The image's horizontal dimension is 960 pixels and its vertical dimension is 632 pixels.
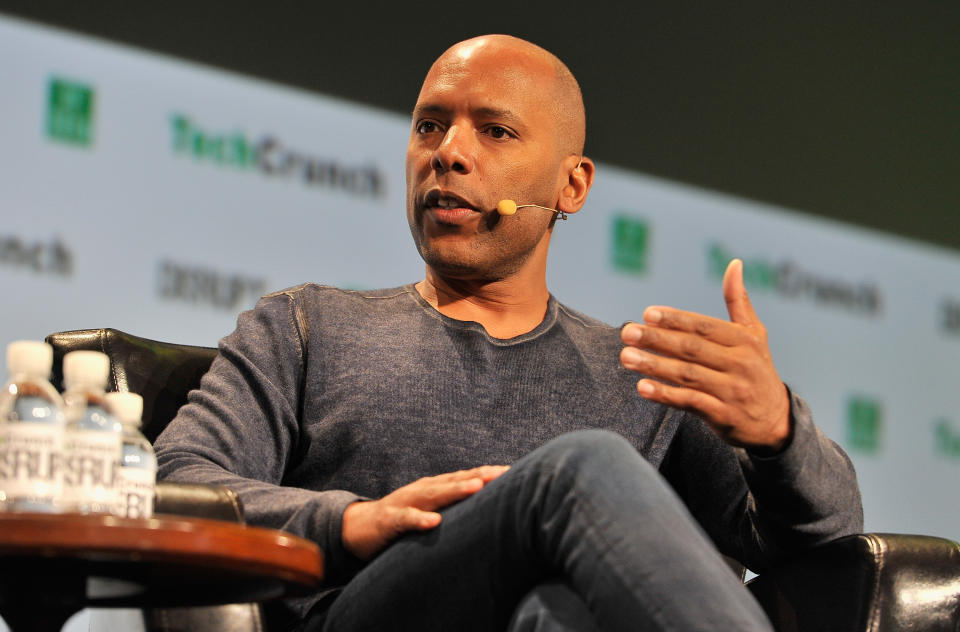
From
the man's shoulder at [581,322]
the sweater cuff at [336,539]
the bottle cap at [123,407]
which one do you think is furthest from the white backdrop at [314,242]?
the bottle cap at [123,407]

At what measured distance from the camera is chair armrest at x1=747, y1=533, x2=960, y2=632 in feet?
4.61

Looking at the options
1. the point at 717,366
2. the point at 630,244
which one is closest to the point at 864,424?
the point at 630,244

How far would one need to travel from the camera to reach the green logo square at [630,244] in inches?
119

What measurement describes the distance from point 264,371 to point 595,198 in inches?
59.8

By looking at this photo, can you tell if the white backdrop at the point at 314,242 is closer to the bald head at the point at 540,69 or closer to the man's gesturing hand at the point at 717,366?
the bald head at the point at 540,69

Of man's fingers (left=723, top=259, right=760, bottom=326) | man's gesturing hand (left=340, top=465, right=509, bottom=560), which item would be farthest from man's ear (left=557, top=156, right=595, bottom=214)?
man's gesturing hand (left=340, top=465, right=509, bottom=560)

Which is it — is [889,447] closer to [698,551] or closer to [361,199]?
[361,199]

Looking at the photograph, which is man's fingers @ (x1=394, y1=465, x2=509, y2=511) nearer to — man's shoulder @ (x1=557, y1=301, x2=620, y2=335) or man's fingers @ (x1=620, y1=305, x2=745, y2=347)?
man's fingers @ (x1=620, y1=305, x2=745, y2=347)

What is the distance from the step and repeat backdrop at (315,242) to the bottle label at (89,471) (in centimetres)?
129

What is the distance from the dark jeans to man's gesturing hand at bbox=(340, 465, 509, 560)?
2 cm

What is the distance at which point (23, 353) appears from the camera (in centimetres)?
105

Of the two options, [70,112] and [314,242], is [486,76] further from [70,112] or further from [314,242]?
[70,112]

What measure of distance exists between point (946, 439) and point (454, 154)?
2.18 metres

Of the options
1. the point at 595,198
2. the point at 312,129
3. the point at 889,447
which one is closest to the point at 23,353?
the point at 312,129
